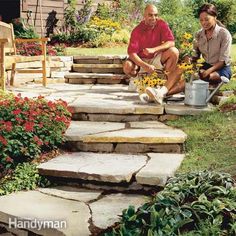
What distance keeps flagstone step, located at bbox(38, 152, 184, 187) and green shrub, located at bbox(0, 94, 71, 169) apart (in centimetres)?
20

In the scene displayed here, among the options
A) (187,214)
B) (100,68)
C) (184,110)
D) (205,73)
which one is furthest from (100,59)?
(187,214)

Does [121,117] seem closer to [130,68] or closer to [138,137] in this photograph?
[138,137]

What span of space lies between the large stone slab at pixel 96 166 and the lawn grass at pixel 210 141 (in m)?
0.45

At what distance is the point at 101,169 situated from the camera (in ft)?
13.0

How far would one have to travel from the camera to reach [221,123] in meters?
4.97

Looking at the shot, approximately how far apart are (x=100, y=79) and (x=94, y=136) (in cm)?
410

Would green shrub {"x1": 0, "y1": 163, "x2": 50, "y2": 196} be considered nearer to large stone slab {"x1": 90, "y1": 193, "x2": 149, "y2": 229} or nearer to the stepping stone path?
the stepping stone path

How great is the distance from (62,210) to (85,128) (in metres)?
1.61

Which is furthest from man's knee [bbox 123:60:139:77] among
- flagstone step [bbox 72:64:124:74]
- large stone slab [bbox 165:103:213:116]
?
flagstone step [bbox 72:64:124:74]

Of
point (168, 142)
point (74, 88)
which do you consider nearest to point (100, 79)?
point (74, 88)

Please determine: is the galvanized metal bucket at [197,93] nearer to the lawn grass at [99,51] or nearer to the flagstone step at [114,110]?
the flagstone step at [114,110]

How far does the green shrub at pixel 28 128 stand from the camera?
4.20 m

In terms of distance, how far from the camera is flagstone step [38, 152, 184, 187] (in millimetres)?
3785

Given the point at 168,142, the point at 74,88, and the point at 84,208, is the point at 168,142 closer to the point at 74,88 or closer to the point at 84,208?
the point at 84,208
